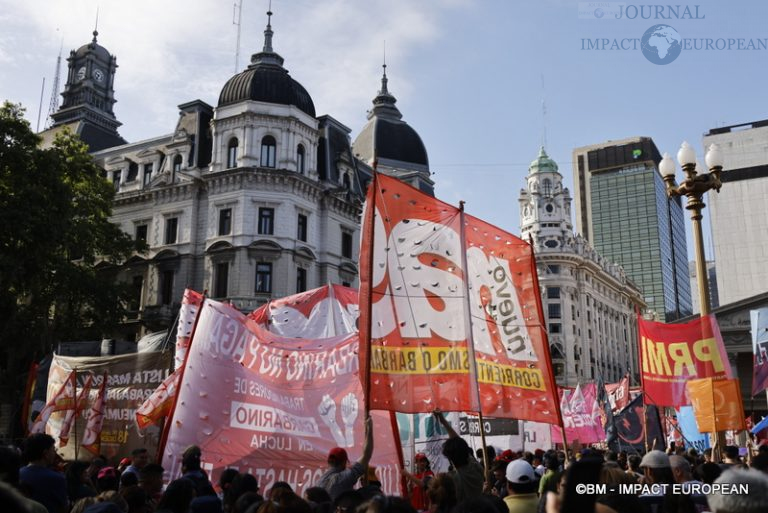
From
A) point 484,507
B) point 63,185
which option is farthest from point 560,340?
point 484,507

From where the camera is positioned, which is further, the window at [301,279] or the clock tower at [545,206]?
the clock tower at [545,206]

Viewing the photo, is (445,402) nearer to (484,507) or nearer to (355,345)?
(355,345)

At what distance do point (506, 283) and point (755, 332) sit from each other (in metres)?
7.06

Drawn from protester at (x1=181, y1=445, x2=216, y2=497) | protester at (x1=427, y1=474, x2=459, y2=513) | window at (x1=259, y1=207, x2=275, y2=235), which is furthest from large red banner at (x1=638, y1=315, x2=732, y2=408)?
window at (x1=259, y1=207, x2=275, y2=235)

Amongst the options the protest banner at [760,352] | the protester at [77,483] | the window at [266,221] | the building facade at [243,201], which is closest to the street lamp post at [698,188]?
the protest banner at [760,352]

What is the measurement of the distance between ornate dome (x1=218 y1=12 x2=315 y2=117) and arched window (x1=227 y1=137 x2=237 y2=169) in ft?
7.48

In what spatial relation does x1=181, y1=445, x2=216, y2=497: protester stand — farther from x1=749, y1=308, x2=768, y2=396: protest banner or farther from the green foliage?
the green foliage

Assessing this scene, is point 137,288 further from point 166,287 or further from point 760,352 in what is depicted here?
point 760,352

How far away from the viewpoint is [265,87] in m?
42.0

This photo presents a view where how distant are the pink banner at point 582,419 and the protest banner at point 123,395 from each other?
39.6 ft

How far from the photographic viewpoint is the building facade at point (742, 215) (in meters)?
73.8

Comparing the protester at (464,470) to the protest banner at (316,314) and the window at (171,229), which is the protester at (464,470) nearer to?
the protest banner at (316,314)

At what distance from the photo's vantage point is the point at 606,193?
499ft

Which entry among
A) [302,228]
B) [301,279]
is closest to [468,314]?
[301,279]
